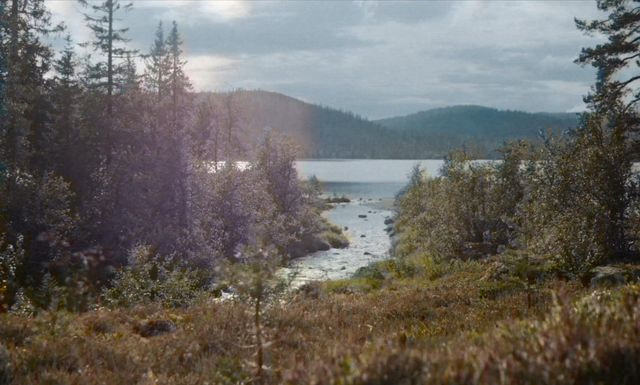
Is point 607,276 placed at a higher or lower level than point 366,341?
lower

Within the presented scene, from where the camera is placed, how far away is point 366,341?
229 inches

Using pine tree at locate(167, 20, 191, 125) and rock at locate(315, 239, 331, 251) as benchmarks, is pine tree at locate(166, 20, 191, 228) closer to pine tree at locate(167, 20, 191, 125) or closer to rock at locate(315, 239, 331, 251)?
pine tree at locate(167, 20, 191, 125)

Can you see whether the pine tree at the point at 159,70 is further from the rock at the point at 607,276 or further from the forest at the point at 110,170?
the rock at the point at 607,276

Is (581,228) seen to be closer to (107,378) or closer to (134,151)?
(107,378)

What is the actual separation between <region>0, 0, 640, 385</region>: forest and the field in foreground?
0.10 feet

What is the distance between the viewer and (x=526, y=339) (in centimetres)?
456

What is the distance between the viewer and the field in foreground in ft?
13.1

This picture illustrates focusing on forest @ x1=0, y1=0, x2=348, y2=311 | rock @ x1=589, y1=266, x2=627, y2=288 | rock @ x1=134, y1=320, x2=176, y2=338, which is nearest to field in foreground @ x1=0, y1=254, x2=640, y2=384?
rock @ x1=134, y1=320, x2=176, y2=338

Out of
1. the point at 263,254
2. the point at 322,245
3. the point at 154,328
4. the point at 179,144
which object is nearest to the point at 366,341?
the point at 263,254

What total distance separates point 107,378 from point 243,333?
2340 millimetres

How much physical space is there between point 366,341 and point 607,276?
9.95 meters

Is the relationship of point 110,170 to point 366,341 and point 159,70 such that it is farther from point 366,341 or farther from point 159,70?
point 366,341

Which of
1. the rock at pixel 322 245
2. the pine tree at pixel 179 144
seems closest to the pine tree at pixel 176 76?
the pine tree at pixel 179 144

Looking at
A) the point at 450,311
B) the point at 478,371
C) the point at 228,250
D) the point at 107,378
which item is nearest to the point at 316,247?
the point at 228,250
